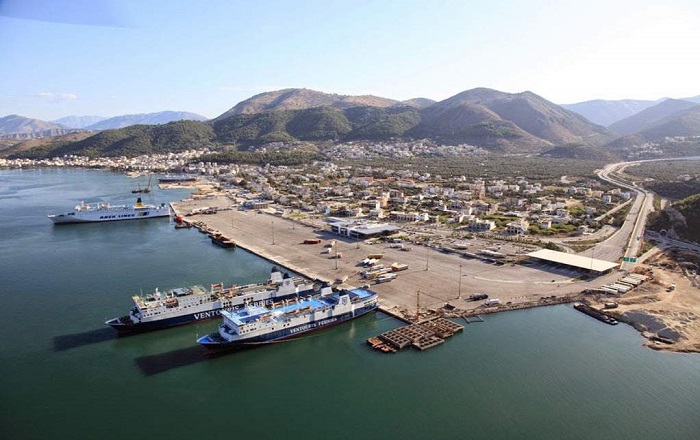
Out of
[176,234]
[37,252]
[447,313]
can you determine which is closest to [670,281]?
[447,313]

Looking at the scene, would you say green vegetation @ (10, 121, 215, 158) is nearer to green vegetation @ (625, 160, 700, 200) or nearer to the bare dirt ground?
green vegetation @ (625, 160, 700, 200)

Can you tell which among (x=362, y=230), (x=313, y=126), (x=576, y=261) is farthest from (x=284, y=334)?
(x=313, y=126)

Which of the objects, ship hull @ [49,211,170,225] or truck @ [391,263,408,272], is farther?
ship hull @ [49,211,170,225]

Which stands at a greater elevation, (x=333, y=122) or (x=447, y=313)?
(x=333, y=122)

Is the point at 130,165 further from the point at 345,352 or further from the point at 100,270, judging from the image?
the point at 345,352

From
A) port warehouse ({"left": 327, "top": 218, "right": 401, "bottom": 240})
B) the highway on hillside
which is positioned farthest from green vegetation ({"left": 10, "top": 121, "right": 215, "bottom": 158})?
the highway on hillside

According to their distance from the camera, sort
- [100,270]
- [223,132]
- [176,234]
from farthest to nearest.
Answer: [223,132], [176,234], [100,270]
